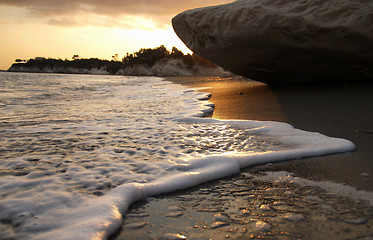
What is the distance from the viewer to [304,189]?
1.48m

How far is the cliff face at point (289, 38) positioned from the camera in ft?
15.5

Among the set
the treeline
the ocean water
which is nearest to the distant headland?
the treeline

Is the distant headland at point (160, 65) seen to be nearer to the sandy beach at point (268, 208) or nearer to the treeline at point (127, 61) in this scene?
the treeline at point (127, 61)

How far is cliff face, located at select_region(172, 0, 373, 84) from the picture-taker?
4.71m

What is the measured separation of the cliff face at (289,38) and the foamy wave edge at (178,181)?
2.91 meters

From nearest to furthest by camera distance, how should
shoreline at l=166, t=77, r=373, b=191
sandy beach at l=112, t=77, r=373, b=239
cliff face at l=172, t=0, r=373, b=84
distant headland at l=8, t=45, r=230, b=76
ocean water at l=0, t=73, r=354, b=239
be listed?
sandy beach at l=112, t=77, r=373, b=239
ocean water at l=0, t=73, r=354, b=239
shoreline at l=166, t=77, r=373, b=191
cliff face at l=172, t=0, r=373, b=84
distant headland at l=8, t=45, r=230, b=76

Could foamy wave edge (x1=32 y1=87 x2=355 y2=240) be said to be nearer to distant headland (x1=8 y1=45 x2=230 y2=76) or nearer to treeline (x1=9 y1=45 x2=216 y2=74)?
distant headland (x1=8 y1=45 x2=230 y2=76)

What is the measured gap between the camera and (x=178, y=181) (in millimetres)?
1615

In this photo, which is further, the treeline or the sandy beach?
the treeline

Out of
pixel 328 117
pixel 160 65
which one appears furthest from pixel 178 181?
pixel 160 65

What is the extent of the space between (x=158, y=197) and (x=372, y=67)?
17.4 feet

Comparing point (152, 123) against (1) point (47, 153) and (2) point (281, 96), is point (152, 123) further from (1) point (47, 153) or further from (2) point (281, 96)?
(2) point (281, 96)

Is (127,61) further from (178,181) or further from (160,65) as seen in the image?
(178,181)

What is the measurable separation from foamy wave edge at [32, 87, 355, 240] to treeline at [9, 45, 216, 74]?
156ft
